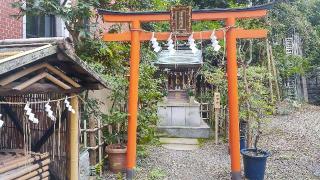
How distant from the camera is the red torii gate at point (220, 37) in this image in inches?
347

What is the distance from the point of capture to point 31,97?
258 inches

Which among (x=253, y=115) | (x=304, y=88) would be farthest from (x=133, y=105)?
(x=304, y=88)

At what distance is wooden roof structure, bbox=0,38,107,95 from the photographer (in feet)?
13.9

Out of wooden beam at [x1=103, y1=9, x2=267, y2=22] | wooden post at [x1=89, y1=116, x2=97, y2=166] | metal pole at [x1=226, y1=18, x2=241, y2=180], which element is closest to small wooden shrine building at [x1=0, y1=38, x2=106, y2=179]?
wooden post at [x1=89, y1=116, x2=97, y2=166]

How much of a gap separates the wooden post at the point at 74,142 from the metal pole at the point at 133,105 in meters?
3.13

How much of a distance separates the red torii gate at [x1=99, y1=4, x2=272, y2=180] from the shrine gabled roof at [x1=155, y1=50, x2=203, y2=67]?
685 centimetres

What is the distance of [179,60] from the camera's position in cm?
1680

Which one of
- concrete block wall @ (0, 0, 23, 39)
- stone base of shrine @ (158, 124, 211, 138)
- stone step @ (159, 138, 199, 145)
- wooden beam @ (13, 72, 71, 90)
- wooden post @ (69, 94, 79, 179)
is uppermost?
concrete block wall @ (0, 0, 23, 39)

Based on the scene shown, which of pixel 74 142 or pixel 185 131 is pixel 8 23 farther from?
pixel 185 131

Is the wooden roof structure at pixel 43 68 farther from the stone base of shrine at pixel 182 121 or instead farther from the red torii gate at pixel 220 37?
the stone base of shrine at pixel 182 121

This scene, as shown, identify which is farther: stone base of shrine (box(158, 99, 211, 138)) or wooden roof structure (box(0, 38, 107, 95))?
stone base of shrine (box(158, 99, 211, 138))

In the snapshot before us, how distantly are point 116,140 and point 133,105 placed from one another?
1.59 m

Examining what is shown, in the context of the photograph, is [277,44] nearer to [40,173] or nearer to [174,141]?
[174,141]

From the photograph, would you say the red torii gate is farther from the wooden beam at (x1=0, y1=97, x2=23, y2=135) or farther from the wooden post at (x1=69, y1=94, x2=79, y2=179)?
the wooden beam at (x1=0, y1=97, x2=23, y2=135)
